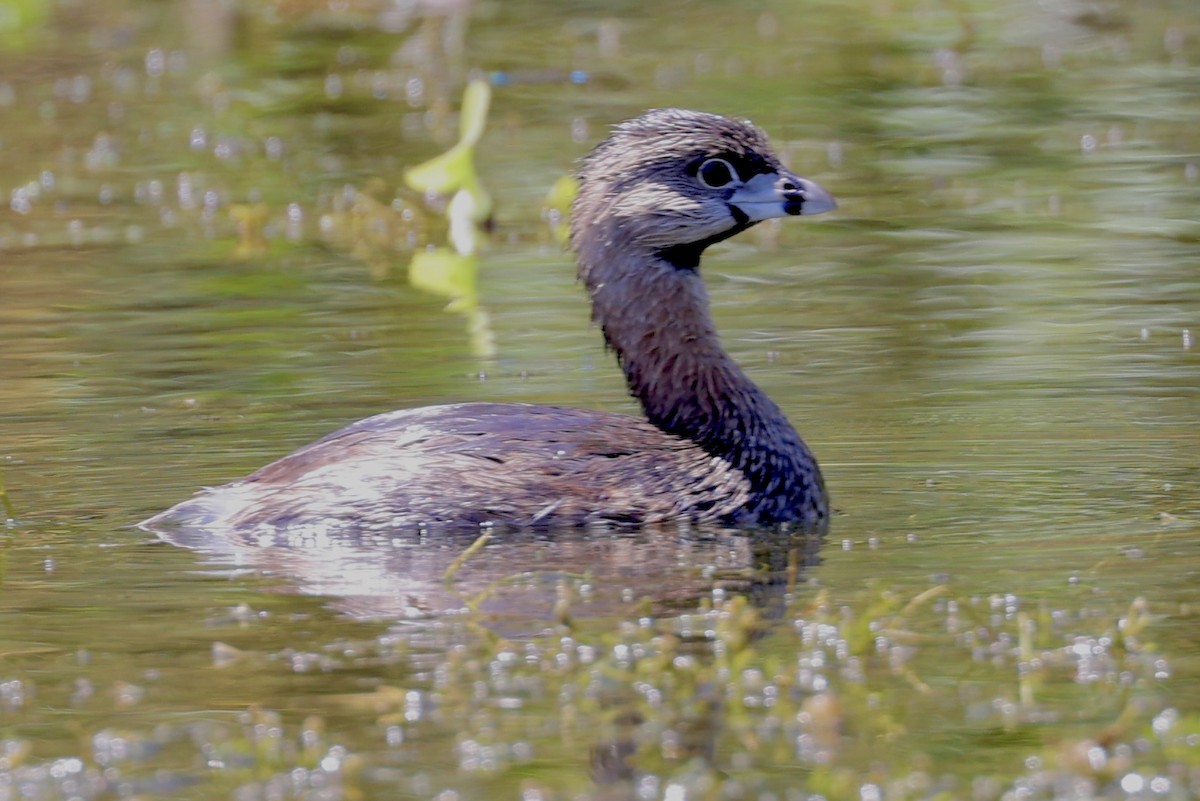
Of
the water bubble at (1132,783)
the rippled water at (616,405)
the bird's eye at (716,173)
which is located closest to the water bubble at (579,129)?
the rippled water at (616,405)

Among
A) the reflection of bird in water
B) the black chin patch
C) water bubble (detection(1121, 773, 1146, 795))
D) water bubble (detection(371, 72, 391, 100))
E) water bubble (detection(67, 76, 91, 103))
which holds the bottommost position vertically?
the reflection of bird in water

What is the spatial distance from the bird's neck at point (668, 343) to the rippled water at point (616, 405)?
0.64 meters

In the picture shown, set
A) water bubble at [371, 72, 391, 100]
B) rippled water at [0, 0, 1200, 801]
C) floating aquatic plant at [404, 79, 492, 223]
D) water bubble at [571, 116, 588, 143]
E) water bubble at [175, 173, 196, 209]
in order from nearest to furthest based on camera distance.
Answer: rippled water at [0, 0, 1200, 801]
floating aquatic plant at [404, 79, 492, 223]
water bubble at [175, 173, 196, 209]
water bubble at [571, 116, 588, 143]
water bubble at [371, 72, 391, 100]

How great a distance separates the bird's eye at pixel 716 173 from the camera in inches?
371

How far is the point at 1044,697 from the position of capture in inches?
257

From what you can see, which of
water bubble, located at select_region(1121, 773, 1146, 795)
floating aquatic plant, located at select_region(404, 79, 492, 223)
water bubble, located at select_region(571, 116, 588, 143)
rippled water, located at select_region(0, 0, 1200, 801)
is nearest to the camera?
water bubble, located at select_region(1121, 773, 1146, 795)

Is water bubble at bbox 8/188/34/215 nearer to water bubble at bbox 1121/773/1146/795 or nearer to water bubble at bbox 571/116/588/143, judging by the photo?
water bubble at bbox 571/116/588/143

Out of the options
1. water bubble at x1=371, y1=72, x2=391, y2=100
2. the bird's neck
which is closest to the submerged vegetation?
the bird's neck

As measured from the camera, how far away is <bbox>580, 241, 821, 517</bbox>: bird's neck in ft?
30.9

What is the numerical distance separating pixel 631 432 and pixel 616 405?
213cm

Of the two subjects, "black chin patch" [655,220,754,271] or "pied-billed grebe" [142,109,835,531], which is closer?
"pied-billed grebe" [142,109,835,531]

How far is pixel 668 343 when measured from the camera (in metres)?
9.45

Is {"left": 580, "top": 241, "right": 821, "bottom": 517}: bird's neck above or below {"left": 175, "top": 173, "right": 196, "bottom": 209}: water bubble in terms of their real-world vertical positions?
above

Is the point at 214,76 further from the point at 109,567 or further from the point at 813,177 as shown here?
the point at 109,567
